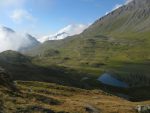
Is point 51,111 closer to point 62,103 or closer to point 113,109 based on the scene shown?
point 62,103

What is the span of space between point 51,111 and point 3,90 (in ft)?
29.3

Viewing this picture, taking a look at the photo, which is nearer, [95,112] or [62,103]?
[95,112]

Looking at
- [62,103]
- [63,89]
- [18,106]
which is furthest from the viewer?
[63,89]

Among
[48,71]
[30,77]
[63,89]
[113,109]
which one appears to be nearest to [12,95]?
[113,109]

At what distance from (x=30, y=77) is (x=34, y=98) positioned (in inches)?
3333

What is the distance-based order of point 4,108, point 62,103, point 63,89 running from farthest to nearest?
point 63,89, point 62,103, point 4,108

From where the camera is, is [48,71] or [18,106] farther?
[48,71]

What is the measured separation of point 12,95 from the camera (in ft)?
140

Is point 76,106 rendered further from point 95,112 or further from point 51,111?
point 51,111

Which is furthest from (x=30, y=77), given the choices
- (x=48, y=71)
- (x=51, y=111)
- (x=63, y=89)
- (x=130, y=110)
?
(x=51, y=111)

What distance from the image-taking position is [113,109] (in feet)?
160

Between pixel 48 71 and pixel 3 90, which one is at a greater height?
pixel 48 71

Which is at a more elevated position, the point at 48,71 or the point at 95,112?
the point at 48,71

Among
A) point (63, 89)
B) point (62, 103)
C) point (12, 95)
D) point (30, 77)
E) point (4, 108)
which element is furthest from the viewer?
point (30, 77)
